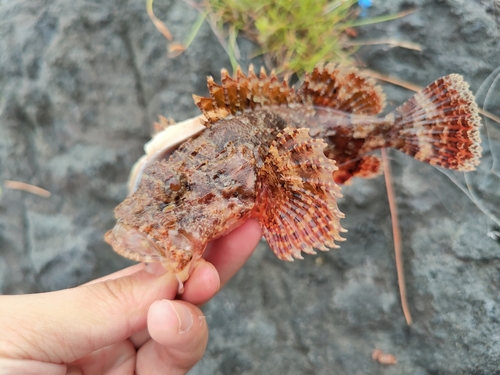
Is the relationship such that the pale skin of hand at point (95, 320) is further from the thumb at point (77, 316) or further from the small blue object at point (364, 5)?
the small blue object at point (364, 5)

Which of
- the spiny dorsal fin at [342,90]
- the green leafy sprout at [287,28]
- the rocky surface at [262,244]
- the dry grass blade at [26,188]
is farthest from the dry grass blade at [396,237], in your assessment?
the dry grass blade at [26,188]

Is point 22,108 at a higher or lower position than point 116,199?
higher

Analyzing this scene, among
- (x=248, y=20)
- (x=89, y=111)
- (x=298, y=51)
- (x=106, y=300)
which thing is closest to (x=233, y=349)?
(x=106, y=300)

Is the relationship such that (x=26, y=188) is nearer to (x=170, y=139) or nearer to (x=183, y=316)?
(x=170, y=139)

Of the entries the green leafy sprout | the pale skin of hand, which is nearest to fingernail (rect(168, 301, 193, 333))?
the pale skin of hand

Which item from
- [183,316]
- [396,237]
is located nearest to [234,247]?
[183,316]

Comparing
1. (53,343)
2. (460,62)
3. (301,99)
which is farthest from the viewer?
(460,62)

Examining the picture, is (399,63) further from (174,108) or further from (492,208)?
(174,108)
